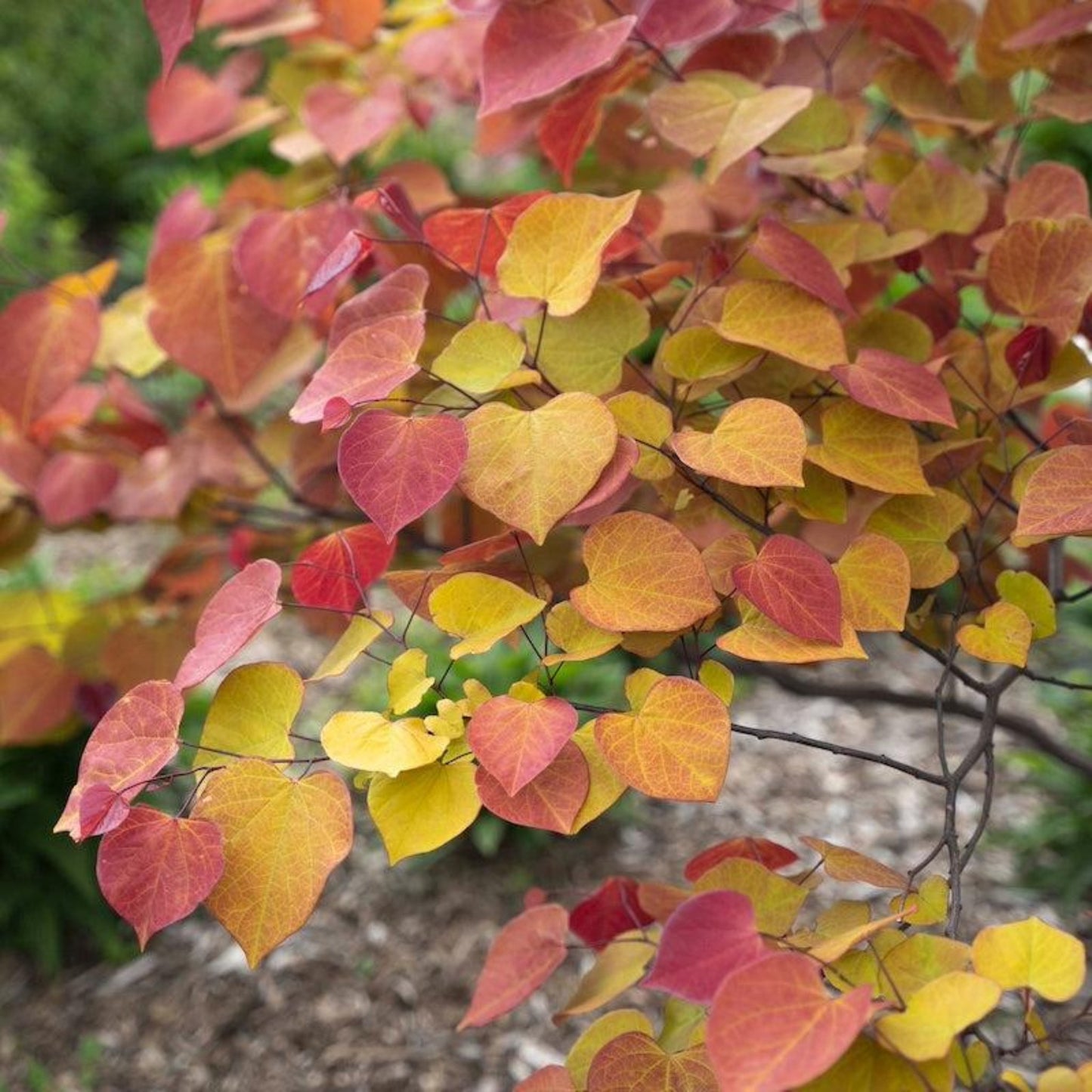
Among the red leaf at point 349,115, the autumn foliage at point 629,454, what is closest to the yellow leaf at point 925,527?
the autumn foliage at point 629,454

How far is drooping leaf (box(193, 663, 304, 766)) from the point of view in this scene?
69 cm

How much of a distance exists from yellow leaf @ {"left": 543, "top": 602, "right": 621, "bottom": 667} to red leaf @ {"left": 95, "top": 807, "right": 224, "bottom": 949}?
200 millimetres

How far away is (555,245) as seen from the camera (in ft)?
2.49

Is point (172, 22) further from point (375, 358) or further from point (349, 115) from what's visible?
point (349, 115)

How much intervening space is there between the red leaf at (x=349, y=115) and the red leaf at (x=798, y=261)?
1.44 feet

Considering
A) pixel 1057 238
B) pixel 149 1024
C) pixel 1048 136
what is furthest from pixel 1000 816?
pixel 1048 136

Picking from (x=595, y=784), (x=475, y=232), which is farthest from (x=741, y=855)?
(x=475, y=232)

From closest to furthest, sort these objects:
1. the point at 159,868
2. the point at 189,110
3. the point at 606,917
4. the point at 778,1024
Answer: the point at 778,1024 < the point at 159,868 < the point at 606,917 < the point at 189,110

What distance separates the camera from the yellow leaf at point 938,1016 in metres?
0.53

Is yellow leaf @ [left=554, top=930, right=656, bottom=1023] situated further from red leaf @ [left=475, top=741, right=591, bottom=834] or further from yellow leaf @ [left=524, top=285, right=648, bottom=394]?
yellow leaf @ [left=524, top=285, right=648, bottom=394]

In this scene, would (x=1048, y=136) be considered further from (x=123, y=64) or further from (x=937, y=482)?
(x=123, y=64)

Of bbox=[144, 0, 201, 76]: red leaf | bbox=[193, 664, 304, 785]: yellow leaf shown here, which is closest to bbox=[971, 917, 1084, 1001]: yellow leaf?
bbox=[193, 664, 304, 785]: yellow leaf

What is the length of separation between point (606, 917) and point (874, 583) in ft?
1.21

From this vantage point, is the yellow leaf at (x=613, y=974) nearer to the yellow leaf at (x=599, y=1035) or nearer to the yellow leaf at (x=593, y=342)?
the yellow leaf at (x=599, y=1035)
